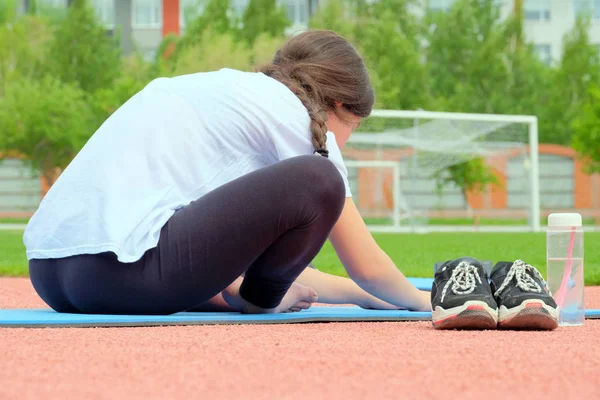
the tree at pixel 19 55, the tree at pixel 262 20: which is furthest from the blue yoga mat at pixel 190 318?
the tree at pixel 262 20

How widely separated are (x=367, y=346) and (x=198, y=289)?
578 millimetres

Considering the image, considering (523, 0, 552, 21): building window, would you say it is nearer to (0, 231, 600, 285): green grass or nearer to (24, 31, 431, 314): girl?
(0, 231, 600, 285): green grass

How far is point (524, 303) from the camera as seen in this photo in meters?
2.63

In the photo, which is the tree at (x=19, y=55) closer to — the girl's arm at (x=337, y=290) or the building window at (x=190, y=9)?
the building window at (x=190, y=9)

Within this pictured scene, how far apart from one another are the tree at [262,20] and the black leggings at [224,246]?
27.2m

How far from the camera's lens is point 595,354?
2143 millimetres

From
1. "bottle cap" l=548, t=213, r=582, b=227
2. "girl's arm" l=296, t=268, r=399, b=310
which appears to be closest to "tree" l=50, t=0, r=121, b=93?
"girl's arm" l=296, t=268, r=399, b=310

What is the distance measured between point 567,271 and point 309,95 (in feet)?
3.06

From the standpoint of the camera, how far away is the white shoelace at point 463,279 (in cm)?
264

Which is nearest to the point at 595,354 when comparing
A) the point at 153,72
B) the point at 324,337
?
the point at 324,337

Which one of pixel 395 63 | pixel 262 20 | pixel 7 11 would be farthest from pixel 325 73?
pixel 7 11

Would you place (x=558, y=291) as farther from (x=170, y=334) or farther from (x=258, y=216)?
(x=170, y=334)

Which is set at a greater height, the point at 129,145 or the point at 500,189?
the point at 129,145

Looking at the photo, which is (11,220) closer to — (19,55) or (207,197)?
(19,55)
